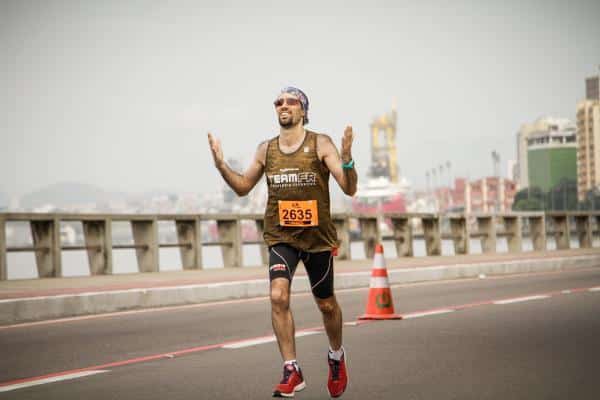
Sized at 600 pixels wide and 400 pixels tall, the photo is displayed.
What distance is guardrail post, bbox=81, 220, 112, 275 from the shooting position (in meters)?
21.6

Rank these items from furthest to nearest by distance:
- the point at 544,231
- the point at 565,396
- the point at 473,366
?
1. the point at 544,231
2. the point at 473,366
3. the point at 565,396

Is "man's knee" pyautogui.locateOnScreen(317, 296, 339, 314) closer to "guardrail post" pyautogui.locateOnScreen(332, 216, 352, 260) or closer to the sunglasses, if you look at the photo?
the sunglasses

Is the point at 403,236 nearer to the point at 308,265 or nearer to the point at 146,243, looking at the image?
the point at 146,243

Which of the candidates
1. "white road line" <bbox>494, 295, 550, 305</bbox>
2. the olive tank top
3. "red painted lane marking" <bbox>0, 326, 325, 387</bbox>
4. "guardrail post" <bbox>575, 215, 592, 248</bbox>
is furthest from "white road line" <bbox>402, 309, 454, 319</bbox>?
"guardrail post" <bbox>575, 215, 592, 248</bbox>

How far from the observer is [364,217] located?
29.2m

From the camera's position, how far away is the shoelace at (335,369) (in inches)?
293

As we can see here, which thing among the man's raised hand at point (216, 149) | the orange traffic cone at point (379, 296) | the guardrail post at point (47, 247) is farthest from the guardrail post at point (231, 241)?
the man's raised hand at point (216, 149)

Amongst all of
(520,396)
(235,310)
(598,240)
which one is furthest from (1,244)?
(598,240)

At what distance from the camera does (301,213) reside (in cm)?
747

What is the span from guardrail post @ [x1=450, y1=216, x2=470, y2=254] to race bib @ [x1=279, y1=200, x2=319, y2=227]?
86.7ft

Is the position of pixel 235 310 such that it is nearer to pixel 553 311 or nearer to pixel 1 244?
pixel 553 311

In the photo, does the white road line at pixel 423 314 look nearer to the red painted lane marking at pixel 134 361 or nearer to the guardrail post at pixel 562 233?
the red painted lane marking at pixel 134 361

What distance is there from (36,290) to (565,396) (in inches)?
404

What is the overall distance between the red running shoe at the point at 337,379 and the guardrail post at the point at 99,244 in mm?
14425
